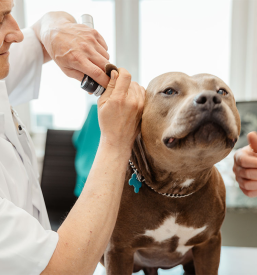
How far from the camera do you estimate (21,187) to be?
2.61ft

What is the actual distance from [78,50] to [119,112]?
0.23 metres

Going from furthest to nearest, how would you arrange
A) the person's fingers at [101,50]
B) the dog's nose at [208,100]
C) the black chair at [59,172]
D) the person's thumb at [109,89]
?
the black chair at [59,172] < the person's fingers at [101,50] < the person's thumb at [109,89] < the dog's nose at [208,100]

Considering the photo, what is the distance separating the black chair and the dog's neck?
1.41 metres

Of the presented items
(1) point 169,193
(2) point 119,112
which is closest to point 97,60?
(2) point 119,112

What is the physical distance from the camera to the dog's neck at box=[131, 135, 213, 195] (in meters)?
0.82

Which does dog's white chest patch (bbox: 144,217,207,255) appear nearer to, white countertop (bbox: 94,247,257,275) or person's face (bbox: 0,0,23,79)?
white countertop (bbox: 94,247,257,275)

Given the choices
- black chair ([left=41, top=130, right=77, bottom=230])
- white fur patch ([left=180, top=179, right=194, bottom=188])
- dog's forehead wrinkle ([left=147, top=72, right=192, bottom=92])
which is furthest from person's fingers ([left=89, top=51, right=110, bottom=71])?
black chair ([left=41, top=130, right=77, bottom=230])

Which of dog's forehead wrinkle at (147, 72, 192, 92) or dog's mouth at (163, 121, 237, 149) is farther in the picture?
dog's forehead wrinkle at (147, 72, 192, 92)

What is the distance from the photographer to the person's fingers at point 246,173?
901mm

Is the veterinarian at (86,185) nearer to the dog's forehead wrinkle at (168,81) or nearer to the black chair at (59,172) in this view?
the dog's forehead wrinkle at (168,81)

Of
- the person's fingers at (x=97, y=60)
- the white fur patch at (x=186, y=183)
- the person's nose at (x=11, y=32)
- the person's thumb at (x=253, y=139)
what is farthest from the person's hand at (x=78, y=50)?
the person's thumb at (x=253, y=139)

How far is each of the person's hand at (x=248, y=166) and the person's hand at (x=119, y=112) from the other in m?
0.39

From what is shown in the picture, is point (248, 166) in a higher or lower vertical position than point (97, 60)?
lower

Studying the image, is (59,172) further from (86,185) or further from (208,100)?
(208,100)
